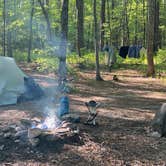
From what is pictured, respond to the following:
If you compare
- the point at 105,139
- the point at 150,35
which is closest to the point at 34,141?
the point at 105,139

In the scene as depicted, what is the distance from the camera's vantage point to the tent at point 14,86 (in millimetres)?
10000

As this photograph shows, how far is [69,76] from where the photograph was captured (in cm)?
1536

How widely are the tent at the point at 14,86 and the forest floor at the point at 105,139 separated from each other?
46 centimetres

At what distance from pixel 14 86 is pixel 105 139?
192 inches

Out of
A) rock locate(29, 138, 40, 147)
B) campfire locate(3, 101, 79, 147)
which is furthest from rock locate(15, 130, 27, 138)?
rock locate(29, 138, 40, 147)

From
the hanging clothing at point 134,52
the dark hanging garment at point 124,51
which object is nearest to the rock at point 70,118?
the hanging clothing at point 134,52

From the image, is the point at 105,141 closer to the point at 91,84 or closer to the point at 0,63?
the point at 0,63

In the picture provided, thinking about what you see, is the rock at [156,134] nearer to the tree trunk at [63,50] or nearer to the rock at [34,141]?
the rock at [34,141]

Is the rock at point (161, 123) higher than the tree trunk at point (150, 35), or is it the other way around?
the tree trunk at point (150, 35)

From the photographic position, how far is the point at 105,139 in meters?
6.12

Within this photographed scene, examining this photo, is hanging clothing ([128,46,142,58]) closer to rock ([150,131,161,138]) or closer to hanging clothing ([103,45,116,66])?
hanging clothing ([103,45,116,66])

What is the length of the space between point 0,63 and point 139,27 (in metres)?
29.4

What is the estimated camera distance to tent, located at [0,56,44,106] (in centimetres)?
1000

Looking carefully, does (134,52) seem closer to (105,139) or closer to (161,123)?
(161,123)
